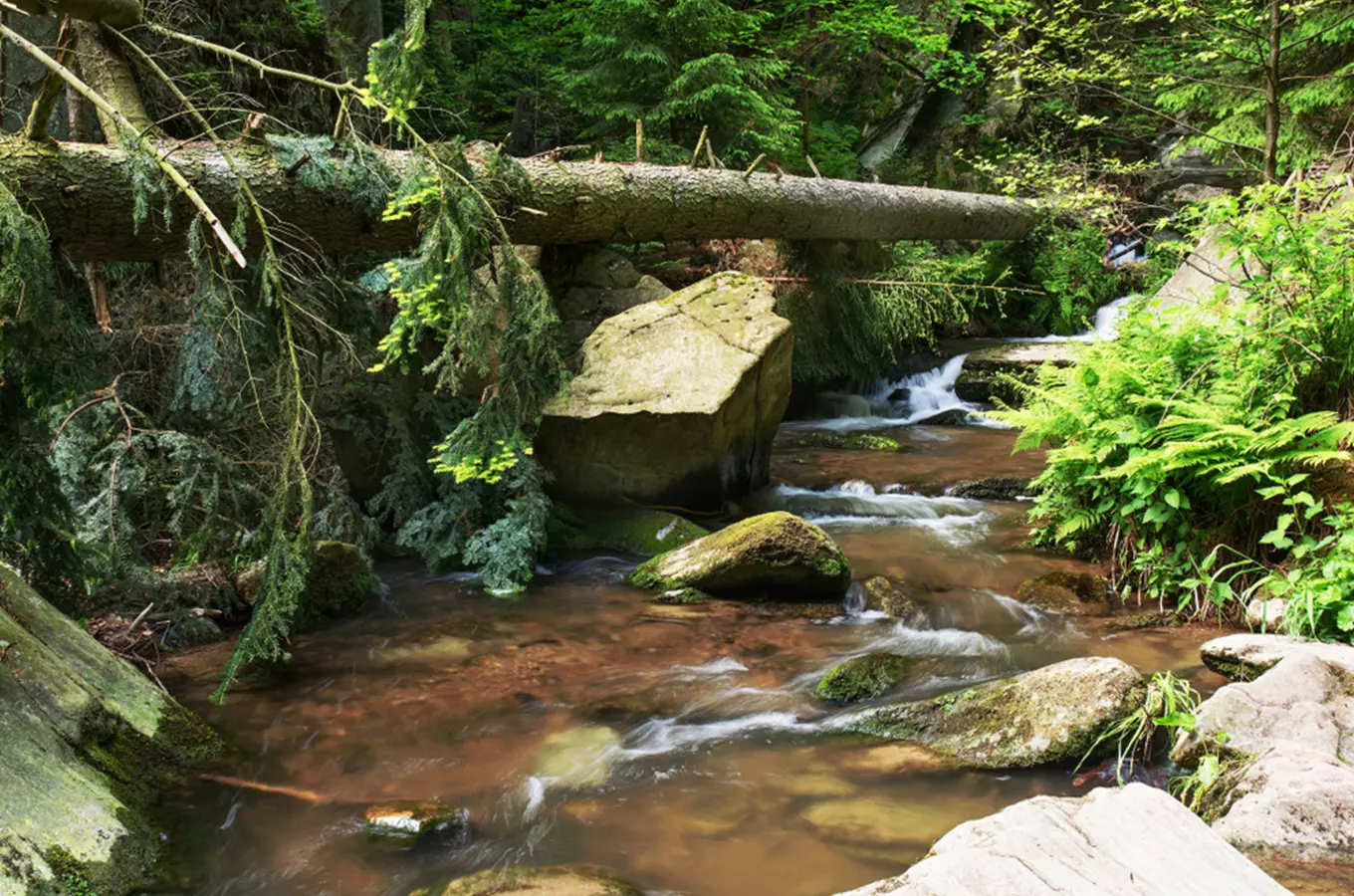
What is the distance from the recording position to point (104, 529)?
15.6 ft

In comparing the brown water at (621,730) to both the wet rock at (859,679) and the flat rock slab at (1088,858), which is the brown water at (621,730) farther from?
the flat rock slab at (1088,858)

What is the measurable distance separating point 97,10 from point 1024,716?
20.8ft

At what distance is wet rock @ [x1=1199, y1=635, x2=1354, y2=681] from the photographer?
4031 mm

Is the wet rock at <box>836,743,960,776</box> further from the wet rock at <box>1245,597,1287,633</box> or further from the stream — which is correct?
the wet rock at <box>1245,597,1287,633</box>

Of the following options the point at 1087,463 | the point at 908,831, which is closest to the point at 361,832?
the point at 908,831

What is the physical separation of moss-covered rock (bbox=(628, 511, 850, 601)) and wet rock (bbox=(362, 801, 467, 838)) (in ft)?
9.48

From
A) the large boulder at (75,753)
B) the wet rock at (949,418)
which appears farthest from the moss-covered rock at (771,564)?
the wet rock at (949,418)

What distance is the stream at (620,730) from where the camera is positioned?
11.9ft

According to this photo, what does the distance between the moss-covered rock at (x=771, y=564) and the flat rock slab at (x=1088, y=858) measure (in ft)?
12.1

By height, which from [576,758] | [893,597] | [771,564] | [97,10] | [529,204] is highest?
[97,10]

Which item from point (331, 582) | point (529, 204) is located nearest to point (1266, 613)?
point (331, 582)

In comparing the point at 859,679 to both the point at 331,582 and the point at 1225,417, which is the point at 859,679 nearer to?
the point at 1225,417

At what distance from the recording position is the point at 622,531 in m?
7.65

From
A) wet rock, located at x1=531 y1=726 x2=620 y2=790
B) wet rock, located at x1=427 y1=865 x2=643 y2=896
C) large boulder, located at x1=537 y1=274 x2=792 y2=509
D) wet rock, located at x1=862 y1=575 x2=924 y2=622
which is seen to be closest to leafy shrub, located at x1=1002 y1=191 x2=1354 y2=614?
wet rock, located at x1=862 y1=575 x2=924 y2=622
